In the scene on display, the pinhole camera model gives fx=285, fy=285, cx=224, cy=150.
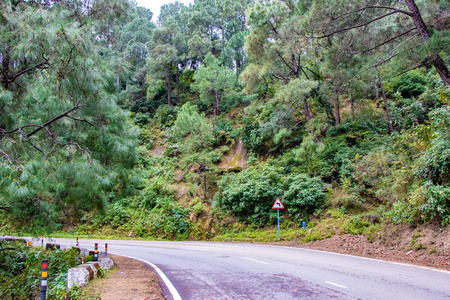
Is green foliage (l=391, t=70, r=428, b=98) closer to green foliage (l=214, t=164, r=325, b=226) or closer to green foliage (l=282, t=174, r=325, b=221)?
green foliage (l=282, t=174, r=325, b=221)

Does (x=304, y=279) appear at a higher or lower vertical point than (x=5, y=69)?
lower

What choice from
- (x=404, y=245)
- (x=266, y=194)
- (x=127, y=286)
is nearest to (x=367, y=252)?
(x=404, y=245)

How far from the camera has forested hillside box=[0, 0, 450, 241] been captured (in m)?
6.70

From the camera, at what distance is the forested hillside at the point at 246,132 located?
6695 millimetres

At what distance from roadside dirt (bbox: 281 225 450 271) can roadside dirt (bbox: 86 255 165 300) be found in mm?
7265

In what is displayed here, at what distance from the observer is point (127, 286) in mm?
6098

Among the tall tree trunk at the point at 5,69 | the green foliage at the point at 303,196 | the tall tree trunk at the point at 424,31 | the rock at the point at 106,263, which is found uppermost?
the tall tree trunk at the point at 424,31

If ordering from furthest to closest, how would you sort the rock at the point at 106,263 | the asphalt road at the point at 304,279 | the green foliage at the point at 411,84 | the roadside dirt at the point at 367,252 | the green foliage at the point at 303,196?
the green foliage at the point at 411,84
the green foliage at the point at 303,196
the rock at the point at 106,263
the roadside dirt at the point at 367,252
the asphalt road at the point at 304,279

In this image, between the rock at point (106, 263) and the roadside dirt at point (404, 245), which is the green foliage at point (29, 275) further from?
the roadside dirt at point (404, 245)

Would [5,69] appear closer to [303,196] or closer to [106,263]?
[106,263]

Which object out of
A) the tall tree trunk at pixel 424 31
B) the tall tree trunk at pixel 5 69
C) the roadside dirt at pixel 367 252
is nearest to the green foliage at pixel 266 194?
the roadside dirt at pixel 367 252

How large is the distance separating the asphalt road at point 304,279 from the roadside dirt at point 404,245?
115 centimetres

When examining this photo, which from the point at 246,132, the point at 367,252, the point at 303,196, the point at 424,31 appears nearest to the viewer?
the point at 424,31

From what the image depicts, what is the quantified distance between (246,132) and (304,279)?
1815cm
